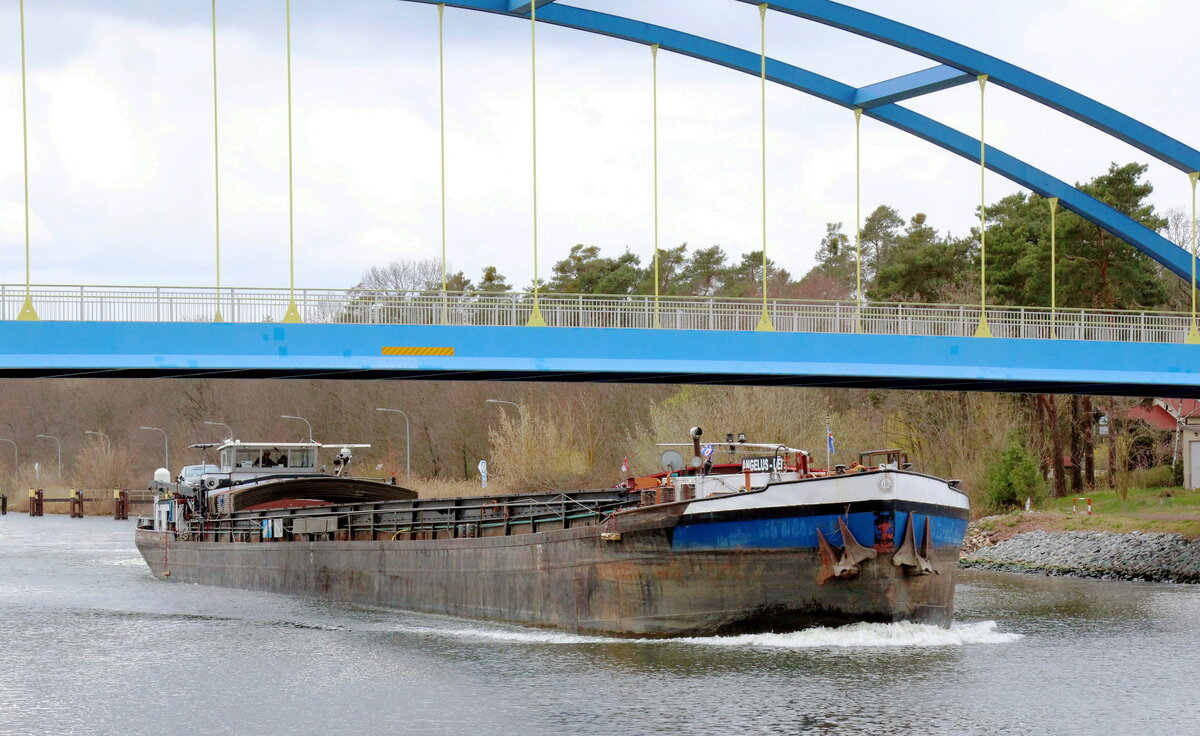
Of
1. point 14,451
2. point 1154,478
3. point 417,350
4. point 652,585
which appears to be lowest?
point 14,451

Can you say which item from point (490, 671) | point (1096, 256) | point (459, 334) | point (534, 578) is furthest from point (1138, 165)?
point (490, 671)

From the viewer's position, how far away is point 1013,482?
5278 centimetres

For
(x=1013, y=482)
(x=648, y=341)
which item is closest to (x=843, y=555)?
(x=648, y=341)

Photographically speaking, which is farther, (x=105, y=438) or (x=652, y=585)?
(x=105, y=438)

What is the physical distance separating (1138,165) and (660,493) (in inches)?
1630

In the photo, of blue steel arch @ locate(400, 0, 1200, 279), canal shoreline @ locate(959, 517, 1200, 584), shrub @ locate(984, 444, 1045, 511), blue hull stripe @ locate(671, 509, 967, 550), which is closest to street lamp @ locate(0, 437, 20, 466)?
shrub @ locate(984, 444, 1045, 511)

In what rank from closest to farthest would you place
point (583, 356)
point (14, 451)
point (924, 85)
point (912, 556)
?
point (912, 556), point (583, 356), point (924, 85), point (14, 451)

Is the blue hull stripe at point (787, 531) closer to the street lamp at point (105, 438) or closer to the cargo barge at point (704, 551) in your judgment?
the cargo barge at point (704, 551)

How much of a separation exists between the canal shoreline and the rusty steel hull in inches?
727

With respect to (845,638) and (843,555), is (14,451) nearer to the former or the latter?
(845,638)

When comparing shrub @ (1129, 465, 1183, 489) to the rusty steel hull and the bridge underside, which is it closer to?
the bridge underside

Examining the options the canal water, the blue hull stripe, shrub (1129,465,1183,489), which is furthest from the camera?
shrub (1129,465,1183,489)

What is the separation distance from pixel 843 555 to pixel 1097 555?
23.4 m

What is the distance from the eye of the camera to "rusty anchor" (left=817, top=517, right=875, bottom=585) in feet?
73.6
